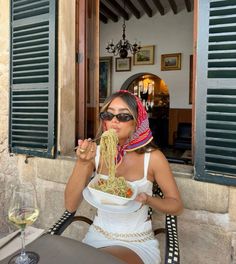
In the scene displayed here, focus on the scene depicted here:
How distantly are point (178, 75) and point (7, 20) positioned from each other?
223 inches

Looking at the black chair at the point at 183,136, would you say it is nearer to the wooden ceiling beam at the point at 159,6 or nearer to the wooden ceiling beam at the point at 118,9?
the wooden ceiling beam at the point at 159,6

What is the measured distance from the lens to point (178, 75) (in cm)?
741

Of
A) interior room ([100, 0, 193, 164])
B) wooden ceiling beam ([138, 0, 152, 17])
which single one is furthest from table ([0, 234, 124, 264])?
wooden ceiling beam ([138, 0, 152, 17])

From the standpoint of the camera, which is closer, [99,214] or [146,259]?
[146,259]

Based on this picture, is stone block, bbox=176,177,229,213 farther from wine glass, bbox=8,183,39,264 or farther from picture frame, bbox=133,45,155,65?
picture frame, bbox=133,45,155,65

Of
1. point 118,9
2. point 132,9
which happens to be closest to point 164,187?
point 118,9

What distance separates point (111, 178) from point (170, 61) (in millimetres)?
6643

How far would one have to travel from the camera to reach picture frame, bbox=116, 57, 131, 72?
798cm

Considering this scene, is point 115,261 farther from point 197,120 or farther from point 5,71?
point 5,71

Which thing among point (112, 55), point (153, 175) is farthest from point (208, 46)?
point (112, 55)

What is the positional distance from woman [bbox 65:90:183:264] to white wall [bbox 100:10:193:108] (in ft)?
19.8

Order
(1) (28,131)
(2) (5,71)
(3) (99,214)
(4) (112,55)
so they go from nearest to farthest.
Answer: (3) (99,214) → (1) (28,131) → (2) (5,71) → (4) (112,55)

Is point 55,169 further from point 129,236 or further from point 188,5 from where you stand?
point 188,5

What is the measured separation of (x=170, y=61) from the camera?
7465 mm
